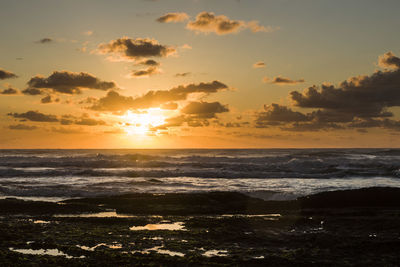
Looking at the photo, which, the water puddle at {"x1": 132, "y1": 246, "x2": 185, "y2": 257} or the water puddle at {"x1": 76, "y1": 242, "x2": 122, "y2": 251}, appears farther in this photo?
the water puddle at {"x1": 76, "y1": 242, "x2": 122, "y2": 251}

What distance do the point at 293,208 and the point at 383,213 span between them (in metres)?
4.89

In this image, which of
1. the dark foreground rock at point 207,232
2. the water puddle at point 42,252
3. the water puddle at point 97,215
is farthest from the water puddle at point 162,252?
the water puddle at point 97,215

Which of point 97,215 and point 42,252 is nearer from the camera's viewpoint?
point 42,252

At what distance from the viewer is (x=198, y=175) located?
52.5 meters

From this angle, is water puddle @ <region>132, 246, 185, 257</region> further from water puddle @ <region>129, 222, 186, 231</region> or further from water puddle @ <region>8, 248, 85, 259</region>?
water puddle @ <region>129, 222, 186, 231</region>

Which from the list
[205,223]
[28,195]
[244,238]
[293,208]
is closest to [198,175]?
[28,195]

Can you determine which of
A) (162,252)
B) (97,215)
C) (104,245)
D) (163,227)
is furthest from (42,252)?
(97,215)

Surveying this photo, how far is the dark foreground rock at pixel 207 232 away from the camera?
1232 cm

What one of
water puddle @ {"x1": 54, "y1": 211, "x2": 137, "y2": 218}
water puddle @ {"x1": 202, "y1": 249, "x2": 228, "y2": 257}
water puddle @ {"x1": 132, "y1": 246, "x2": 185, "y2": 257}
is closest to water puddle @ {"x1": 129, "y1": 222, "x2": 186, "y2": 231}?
water puddle @ {"x1": 54, "y1": 211, "x2": 137, "y2": 218}

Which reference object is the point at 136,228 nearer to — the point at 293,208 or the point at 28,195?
the point at 293,208

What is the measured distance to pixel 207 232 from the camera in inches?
643

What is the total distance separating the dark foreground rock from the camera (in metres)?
12.3

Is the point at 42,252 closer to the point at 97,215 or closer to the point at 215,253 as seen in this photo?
the point at 215,253

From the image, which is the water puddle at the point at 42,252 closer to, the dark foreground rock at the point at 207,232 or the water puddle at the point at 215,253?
the dark foreground rock at the point at 207,232
